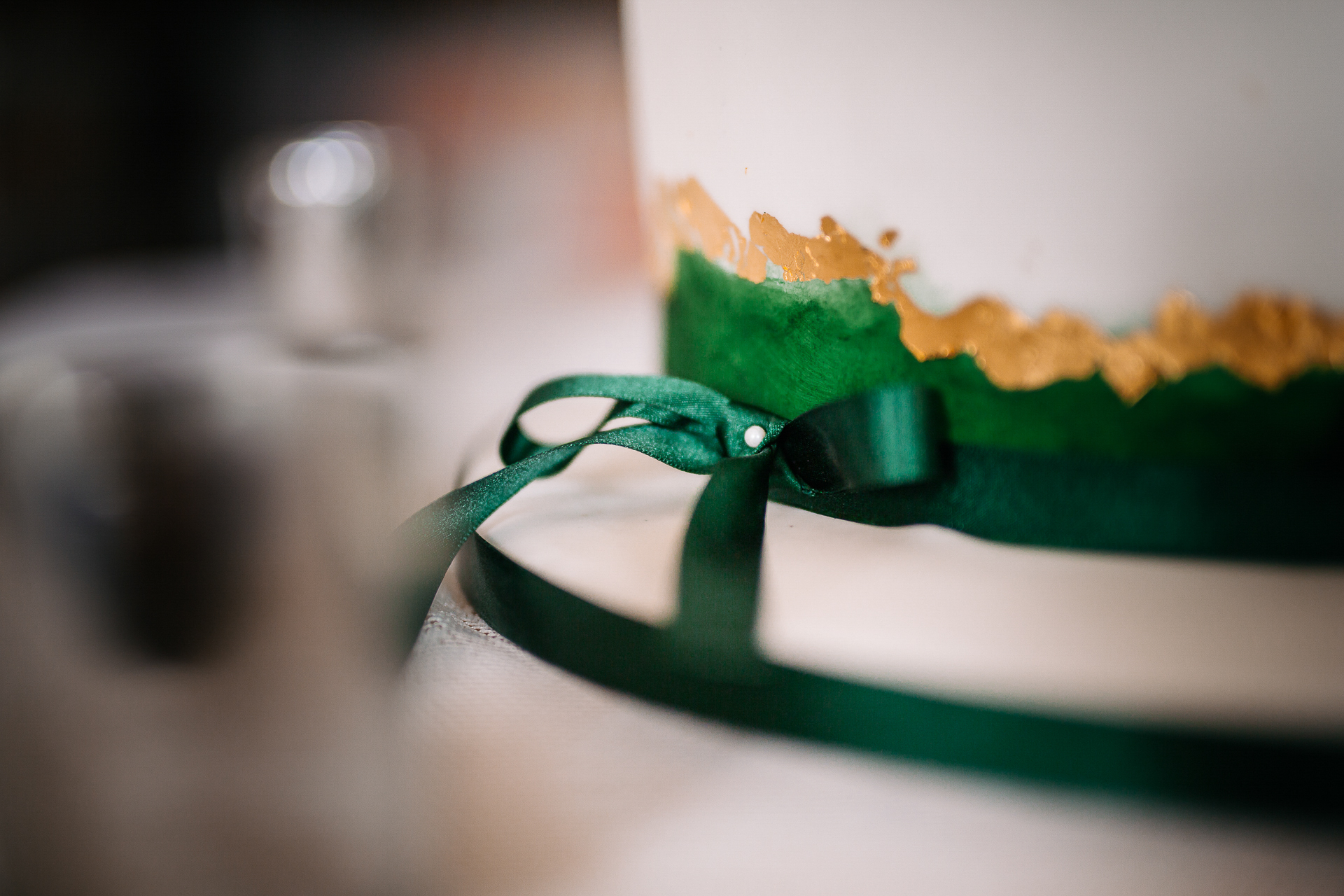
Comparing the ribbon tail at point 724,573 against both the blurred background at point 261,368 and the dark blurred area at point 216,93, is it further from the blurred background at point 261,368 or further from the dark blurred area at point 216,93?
the dark blurred area at point 216,93

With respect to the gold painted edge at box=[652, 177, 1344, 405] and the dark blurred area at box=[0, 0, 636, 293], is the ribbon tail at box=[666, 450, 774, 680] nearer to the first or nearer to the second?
the gold painted edge at box=[652, 177, 1344, 405]

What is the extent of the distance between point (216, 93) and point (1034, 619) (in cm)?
193

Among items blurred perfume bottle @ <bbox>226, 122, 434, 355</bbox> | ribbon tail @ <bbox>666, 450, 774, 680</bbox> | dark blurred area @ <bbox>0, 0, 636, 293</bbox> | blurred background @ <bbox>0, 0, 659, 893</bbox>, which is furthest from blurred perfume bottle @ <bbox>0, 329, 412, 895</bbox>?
dark blurred area @ <bbox>0, 0, 636, 293</bbox>

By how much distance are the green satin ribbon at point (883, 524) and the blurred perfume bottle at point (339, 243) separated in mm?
840

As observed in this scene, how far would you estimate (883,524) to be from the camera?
0.28m

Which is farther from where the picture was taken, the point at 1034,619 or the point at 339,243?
the point at 339,243

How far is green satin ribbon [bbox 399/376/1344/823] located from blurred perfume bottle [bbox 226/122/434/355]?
33.1 inches

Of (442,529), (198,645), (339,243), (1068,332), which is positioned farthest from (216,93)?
(1068,332)

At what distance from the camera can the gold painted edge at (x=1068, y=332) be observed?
21 cm

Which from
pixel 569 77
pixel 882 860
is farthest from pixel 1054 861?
pixel 569 77

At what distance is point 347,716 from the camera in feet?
1.60

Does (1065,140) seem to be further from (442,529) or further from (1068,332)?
(442,529)

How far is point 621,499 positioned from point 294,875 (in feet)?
0.74

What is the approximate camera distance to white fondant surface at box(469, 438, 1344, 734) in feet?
0.65
